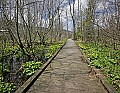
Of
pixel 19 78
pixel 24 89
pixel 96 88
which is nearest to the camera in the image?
pixel 24 89

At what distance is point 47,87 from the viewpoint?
5.54 metres

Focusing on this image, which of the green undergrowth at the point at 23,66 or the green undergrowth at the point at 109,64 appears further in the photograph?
the green undergrowth at the point at 109,64

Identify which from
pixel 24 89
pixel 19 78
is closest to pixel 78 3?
pixel 19 78

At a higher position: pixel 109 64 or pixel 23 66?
pixel 109 64

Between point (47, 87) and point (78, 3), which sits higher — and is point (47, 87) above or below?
below

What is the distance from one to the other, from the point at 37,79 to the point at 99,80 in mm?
2101

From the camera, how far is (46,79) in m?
6.54

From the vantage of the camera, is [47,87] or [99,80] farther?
[99,80]

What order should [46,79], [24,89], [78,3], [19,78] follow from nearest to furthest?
[24,89] → [46,79] → [19,78] → [78,3]

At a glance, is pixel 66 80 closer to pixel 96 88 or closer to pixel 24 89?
pixel 96 88

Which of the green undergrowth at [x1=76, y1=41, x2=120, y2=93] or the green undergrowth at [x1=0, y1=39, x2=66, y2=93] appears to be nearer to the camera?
the green undergrowth at [x1=0, y1=39, x2=66, y2=93]

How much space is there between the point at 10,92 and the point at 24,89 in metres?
1.33

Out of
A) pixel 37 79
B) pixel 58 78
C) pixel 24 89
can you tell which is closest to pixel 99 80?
pixel 58 78

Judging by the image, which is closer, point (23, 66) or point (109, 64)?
point (109, 64)
